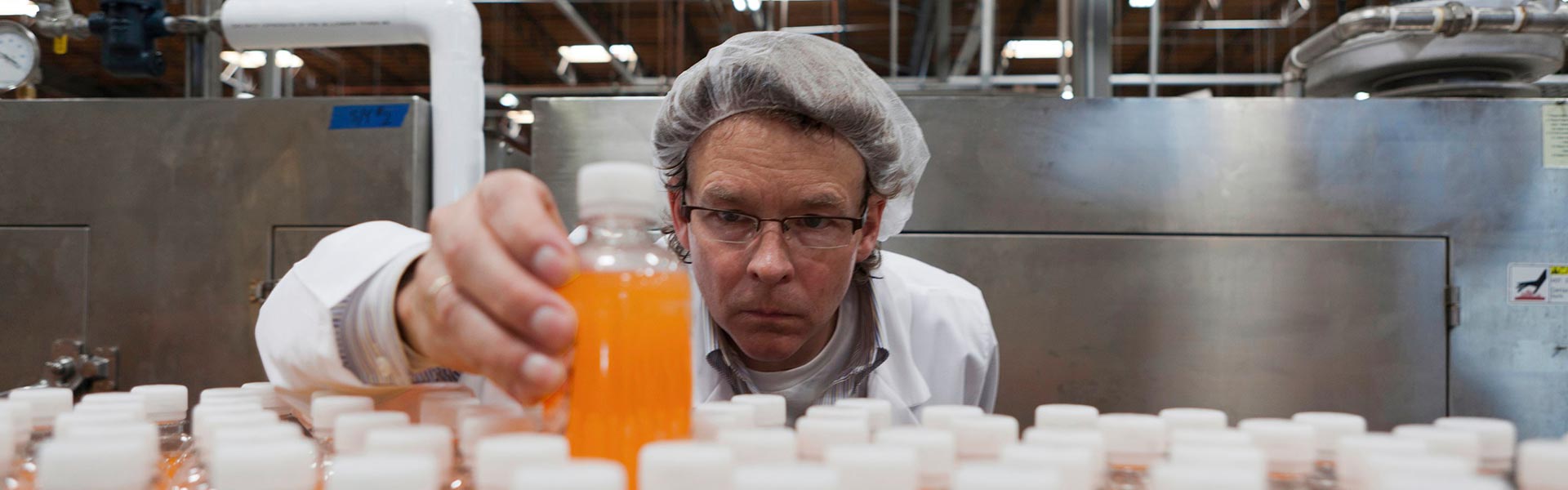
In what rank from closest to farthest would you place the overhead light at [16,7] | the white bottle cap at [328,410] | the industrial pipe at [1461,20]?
the white bottle cap at [328,410]
the industrial pipe at [1461,20]
the overhead light at [16,7]

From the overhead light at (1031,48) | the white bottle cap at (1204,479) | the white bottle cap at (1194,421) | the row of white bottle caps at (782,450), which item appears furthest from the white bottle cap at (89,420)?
the overhead light at (1031,48)

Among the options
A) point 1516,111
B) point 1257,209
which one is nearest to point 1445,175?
point 1516,111

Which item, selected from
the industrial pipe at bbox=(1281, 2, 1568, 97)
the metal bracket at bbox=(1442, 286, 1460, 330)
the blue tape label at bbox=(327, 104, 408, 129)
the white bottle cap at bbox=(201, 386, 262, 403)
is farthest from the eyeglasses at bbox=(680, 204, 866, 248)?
the metal bracket at bbox=(1442, 286, 1460, 330)

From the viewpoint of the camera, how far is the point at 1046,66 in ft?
27.1

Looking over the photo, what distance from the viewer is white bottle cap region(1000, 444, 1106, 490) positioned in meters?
0.52

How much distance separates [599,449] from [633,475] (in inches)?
1.2

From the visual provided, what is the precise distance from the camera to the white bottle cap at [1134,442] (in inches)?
25.8

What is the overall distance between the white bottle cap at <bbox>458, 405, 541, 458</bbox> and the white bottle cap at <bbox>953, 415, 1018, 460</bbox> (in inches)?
12.5

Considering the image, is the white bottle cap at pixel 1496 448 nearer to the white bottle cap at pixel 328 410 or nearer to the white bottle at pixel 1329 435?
the white bottle at pixel 1329 435

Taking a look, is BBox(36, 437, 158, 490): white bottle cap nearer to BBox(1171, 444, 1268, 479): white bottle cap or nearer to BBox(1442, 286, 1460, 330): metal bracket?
BBox(1171, 444, 1268, 479): white bottle cap

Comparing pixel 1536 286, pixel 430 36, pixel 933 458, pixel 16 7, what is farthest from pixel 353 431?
pixel 16 7

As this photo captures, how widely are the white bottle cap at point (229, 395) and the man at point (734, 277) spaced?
0.06 m

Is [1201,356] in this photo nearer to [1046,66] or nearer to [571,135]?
[571,135]

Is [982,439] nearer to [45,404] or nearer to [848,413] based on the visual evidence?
[848,413]
